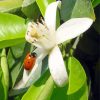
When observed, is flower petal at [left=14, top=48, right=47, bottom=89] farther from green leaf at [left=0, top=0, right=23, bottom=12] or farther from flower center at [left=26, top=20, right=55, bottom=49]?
green leaf at [left=0, top=0, right=23, bottom=12]

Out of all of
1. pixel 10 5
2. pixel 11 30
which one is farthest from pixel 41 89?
pixel 10 5

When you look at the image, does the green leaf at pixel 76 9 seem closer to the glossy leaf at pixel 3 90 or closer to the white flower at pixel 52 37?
the white flower at pixel 52 37

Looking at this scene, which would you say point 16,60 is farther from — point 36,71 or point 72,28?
point 72,28

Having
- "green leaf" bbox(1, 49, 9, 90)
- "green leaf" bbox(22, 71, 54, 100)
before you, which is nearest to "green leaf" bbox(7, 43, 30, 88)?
"green leaf" bbox(1, 49, 9, 90)

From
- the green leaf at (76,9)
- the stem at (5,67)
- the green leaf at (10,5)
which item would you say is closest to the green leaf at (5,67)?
the stem at (5,67)

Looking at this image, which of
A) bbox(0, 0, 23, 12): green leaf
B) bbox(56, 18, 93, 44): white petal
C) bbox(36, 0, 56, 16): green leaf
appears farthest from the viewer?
bbox(0, 0, 23, 12): green leaf

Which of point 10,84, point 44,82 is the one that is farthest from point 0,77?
point 44,82
